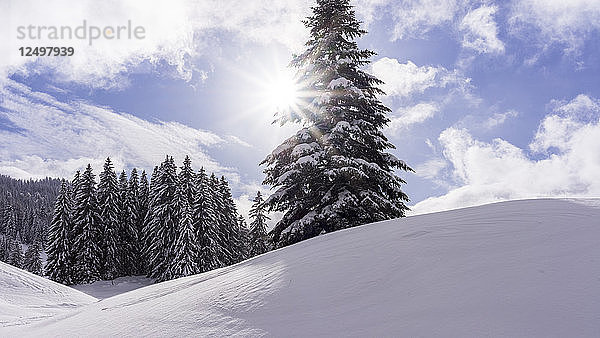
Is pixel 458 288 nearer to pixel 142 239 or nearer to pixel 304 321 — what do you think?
pixel 304 321

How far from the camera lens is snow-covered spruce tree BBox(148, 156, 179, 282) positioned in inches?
1287

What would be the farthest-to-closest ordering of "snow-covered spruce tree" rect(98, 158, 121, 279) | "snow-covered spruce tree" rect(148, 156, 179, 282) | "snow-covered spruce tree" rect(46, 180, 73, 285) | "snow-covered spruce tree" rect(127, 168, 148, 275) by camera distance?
"snow-covered spruce tree" rect(127, 168, 148, 275) → "snow-covered spruce tree" rect(98, 158, 121, 279) → "snow-covered spruce tree" rect(46, 180, 73, 285) → "snow-covered spruce tree" rect(148, 156, 179, 282)

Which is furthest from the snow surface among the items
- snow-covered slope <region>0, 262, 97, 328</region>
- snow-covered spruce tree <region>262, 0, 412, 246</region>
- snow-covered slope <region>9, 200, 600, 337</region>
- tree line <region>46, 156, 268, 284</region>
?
snow-covered slope <region>9, 200, 600, 337</region>

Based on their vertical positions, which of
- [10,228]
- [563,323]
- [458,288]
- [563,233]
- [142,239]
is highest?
[10,228]

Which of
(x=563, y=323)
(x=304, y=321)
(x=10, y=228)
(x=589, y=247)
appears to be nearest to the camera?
(x=563, y=323)

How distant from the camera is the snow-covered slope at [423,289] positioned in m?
2.48

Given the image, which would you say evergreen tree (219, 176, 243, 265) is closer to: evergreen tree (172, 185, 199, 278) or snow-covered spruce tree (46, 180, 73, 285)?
evergreen tree (172, 185, 199, 278)

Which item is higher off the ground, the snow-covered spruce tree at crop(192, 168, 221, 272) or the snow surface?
the snow-covered spruce tree at crop(192, 168, 221, 272)

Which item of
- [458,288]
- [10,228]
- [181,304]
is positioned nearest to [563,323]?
[458,288]

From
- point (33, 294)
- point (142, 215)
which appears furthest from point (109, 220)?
point (33, 294)

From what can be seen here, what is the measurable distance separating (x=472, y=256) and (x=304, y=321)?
1.70m

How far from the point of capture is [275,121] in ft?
45.7

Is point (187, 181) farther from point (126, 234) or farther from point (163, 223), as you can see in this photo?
point (126, 234)

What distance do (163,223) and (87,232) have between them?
286 inches
